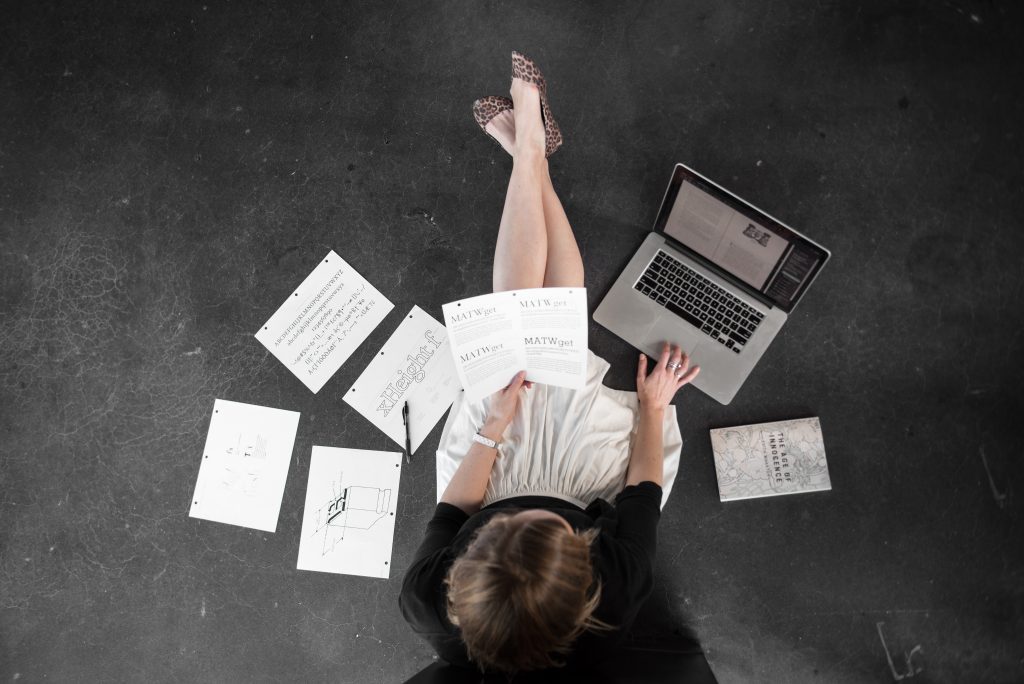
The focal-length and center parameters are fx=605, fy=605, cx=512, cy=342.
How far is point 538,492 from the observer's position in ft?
3.76

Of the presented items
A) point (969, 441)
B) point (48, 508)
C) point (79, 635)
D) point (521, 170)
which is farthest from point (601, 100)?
point (79, 635)

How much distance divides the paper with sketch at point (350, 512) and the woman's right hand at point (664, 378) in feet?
1.85

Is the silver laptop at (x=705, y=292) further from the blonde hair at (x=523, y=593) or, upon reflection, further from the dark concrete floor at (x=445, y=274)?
the blonde hair at (x=523, y=593)

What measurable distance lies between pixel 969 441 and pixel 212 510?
1.65 meters

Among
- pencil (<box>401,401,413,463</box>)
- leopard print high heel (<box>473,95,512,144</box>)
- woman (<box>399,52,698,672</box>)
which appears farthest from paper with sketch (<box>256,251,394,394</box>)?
leopard print high heel (<box>473,95,512,144</box>)

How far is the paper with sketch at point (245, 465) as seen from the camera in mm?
1364

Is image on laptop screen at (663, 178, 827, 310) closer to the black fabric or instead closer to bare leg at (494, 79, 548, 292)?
bare leg at (494, 79, 548, 292)

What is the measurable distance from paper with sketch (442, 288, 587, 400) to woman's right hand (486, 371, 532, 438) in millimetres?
14

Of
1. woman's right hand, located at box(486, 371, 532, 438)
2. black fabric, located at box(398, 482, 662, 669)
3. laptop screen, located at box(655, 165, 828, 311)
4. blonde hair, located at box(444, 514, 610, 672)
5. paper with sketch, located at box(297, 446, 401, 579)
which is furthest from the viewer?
paper with sketch, located at box(297, 446, 401, 579)

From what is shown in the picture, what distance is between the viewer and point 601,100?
1408 mm

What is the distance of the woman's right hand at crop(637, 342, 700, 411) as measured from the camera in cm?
123

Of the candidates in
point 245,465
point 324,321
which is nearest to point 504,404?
point 324,321

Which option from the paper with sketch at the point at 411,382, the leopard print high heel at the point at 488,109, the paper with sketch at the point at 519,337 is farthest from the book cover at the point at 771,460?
the leopard print high heel at the point at 488,109

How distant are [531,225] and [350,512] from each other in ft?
2.43
